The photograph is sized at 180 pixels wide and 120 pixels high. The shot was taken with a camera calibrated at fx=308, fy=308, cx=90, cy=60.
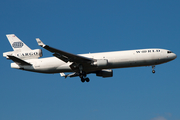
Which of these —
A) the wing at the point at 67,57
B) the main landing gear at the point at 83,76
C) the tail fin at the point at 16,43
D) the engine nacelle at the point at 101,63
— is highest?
the tail fin at the point at 16,43

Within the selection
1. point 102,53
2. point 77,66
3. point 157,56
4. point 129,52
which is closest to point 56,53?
point 77,66

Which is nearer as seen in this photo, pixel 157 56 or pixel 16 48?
pixel 157 56

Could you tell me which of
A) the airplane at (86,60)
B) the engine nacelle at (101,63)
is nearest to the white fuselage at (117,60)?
the airplane at (86,60)

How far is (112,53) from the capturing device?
50219 millimetres

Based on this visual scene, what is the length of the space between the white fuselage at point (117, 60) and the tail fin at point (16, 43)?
3289 mm

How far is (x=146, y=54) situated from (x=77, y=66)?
37.4 feet

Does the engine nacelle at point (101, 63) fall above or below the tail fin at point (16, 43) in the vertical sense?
below

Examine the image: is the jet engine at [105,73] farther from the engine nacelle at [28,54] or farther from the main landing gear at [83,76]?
the engine nacelle at [28,54]

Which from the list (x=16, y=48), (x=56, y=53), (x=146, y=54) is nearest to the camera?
(x=56, y=53)

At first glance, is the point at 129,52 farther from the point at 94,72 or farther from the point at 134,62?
the point at 94,72

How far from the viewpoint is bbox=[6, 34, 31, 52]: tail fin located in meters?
53.8

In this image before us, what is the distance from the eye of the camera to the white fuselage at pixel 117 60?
49500 mm

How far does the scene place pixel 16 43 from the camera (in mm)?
54312

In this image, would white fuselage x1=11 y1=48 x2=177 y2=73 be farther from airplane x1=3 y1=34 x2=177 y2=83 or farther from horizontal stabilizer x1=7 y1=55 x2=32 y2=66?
horizontal stabilizer x1=7 y1=55 x2=32 y2=66
